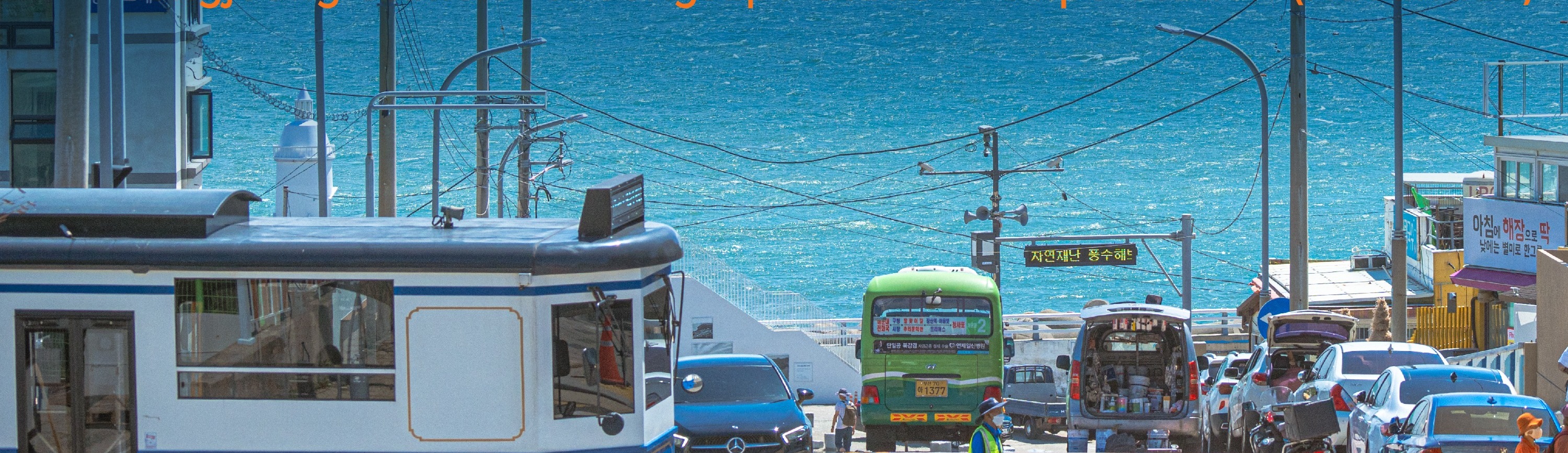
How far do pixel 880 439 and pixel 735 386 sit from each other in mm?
3383

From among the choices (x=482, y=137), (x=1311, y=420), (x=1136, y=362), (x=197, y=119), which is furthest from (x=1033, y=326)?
(x=1311, y=420)

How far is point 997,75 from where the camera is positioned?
148875 millimetres

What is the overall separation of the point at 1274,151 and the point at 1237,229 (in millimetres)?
33844

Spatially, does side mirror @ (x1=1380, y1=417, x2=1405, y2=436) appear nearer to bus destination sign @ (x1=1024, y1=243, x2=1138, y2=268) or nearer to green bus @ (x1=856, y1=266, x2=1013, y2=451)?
green bus @ (x1=856, y1=266, x2=1013, y2=451)

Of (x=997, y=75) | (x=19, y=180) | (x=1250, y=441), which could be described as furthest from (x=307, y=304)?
(x=997, y=75)

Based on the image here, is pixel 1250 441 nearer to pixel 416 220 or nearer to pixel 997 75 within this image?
pixel 416 220

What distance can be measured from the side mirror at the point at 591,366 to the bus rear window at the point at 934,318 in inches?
383

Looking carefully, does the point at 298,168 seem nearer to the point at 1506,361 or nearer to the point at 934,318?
the point at 934,318

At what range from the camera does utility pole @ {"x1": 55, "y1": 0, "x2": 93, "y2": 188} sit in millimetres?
15562

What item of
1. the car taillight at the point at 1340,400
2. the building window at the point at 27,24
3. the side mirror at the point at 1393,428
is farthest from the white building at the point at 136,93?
the side mirror at the point at 1393,428

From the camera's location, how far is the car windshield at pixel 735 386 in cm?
1736

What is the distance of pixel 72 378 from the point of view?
10992mm

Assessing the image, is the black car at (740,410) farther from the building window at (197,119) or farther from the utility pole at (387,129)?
the building window at (197,119)

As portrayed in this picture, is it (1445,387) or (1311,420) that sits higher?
(1445,387)
